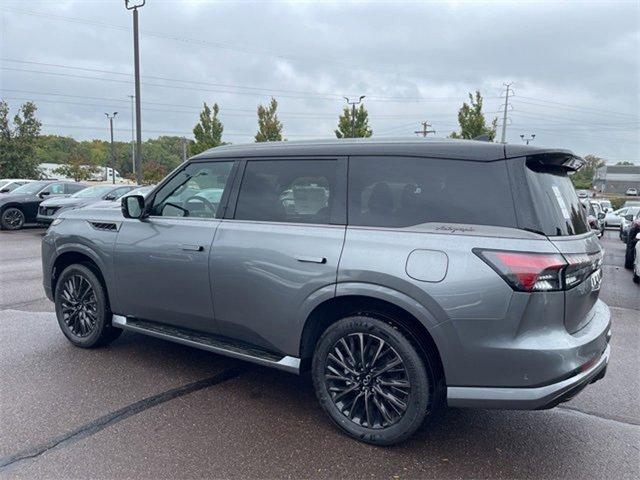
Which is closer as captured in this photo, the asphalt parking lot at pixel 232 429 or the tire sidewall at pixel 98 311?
the asphalt parking lot at pixel 232 429

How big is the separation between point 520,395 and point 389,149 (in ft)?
5.50

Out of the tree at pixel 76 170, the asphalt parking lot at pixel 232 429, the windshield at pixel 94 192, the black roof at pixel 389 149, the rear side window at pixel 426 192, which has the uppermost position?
the tree at pixel 76 170

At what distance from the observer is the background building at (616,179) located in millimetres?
81312

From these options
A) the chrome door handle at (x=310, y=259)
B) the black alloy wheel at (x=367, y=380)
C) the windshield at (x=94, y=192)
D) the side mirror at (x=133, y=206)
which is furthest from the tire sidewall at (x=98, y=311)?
the windshield at (x=94, y=192)

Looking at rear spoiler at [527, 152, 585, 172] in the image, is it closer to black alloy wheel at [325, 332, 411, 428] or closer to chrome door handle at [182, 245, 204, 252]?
black alloy wheel at [325, 332, 411, 428]

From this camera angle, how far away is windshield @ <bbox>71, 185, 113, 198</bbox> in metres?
15.9

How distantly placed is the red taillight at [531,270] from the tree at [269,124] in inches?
1084

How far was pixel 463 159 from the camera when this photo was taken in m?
2.98

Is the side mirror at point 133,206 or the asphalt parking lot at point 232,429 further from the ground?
the side mirror at point 133,206

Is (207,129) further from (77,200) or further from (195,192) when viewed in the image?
(195,192)

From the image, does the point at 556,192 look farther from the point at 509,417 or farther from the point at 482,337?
the point at 509,417

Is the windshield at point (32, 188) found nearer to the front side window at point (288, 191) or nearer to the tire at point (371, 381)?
the front side window at point (288, 191)

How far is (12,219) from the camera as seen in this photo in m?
15.9

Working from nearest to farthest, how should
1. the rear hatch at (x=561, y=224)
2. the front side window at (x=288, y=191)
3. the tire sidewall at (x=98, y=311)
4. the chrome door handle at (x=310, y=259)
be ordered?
the rear hatch at (x=561, y=224)
the chrome door handle at (x=310, y=259)
the front side window at (x=288, y=191)
the tire sidewall at (x=98, y=311)
